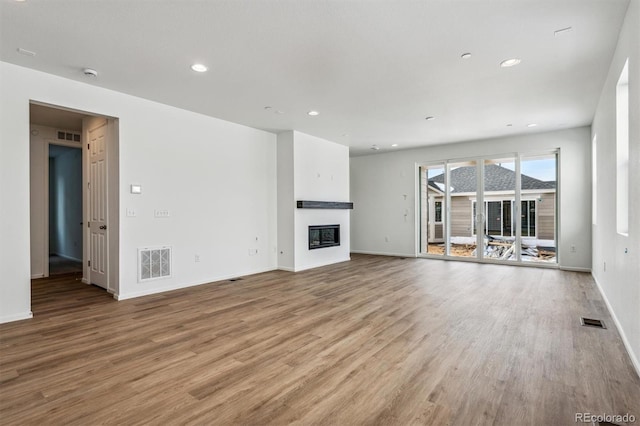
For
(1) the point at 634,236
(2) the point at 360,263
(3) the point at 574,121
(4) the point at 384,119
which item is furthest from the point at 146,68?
(3) the point at 574,121

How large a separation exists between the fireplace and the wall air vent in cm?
497

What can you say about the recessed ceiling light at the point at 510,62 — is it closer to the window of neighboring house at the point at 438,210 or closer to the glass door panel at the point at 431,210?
the glass door panel at the point at 431,210

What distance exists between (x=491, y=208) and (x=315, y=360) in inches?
250

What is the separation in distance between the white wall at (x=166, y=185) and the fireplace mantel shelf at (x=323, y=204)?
2.12 feet

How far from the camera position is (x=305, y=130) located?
255 inches

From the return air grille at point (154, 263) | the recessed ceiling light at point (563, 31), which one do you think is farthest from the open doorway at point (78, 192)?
the recessed ceiling light at point (563, 31)

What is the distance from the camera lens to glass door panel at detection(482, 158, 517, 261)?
716 centimetres

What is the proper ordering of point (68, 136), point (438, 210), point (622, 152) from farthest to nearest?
point (438, 210) → point (68, 136) → point (622, 152)

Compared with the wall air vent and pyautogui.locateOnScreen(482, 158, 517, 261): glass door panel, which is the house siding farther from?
the wall air vent

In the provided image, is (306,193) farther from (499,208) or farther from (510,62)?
(499,208)

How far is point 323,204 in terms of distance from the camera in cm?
698

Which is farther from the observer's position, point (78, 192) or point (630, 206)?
point (78, 192)

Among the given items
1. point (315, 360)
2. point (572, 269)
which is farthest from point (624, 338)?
point (572, 269)

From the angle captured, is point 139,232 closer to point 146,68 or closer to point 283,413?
point 146,68
